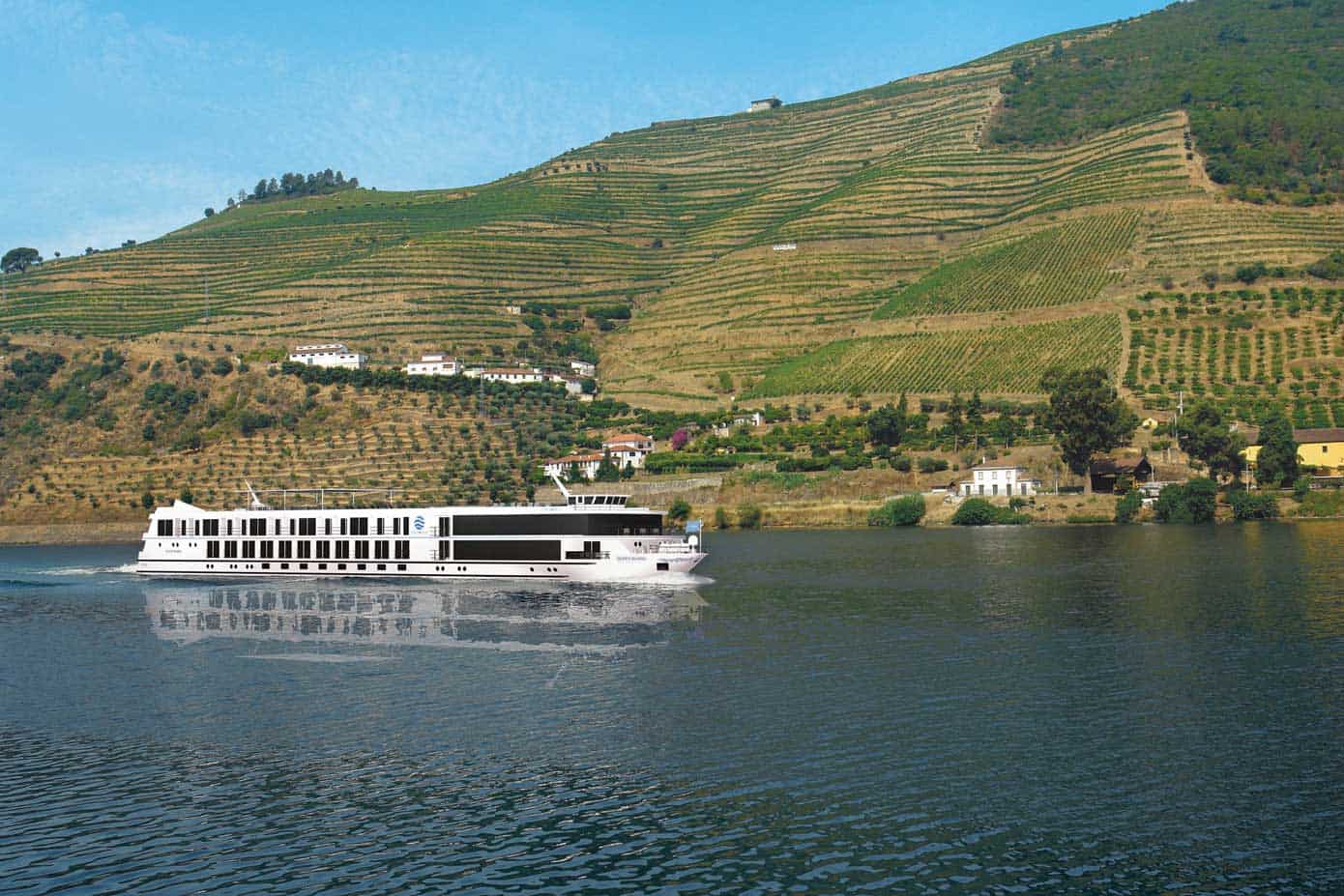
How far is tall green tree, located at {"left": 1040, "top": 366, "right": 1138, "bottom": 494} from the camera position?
125812mm

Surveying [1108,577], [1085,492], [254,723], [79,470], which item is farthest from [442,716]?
[79,470]

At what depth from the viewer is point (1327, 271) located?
540 feet

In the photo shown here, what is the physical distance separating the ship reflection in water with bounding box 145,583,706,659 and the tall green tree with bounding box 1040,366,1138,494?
66.2m

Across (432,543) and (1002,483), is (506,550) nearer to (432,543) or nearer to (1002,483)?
(432,543)

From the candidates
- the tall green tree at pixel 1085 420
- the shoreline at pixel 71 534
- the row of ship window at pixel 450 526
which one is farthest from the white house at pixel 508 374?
the row of ship window at pixel 450 526

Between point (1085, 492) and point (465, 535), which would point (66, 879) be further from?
point (1085, 492)

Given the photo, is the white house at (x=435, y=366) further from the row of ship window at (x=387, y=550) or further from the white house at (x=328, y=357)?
the row of ship window at (x=387, y=550)

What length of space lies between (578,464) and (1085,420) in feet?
194

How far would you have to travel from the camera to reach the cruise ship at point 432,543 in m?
78.7

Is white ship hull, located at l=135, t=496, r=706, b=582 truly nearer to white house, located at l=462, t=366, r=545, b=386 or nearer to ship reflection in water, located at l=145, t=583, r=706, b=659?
ship reflection in water, located at l=145, t=583, r=706, b=659

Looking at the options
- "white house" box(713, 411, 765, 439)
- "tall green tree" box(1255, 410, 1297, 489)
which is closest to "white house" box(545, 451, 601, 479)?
"white house" box(713, 411, 765, 439)

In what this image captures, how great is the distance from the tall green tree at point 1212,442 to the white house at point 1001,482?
49.8 ft

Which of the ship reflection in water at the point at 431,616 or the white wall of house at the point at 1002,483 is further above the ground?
the white wall of house at the point at 1002,483

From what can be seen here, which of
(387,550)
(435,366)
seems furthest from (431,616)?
(435,366)
